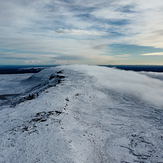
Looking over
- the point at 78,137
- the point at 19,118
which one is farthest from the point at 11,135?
the point at 78,137

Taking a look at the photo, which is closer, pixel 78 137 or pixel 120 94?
pixel 78 137

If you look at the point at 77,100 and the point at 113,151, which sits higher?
the point at 77,100

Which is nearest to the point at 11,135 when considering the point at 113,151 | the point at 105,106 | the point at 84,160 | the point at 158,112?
the point at 84,160

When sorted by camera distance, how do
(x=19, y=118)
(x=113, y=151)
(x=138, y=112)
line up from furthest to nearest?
1. (x=138, y=112)
2. (x=19, y=118)
3. (x=113, y=151)

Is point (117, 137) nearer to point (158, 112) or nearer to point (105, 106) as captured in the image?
point (105, 106)

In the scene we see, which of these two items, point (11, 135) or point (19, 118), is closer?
point (11, 135)

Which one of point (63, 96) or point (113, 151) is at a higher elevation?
point (63, 96)

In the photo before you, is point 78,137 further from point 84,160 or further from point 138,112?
point 138,112

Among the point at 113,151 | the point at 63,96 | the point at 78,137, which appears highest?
the point at 63,96

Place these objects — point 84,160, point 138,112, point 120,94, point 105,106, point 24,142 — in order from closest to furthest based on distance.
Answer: point 84,160, point 24,142, point 138,112, point 105,106, point 120,94

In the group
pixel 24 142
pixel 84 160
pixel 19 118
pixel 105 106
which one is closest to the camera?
pixel 84 160
